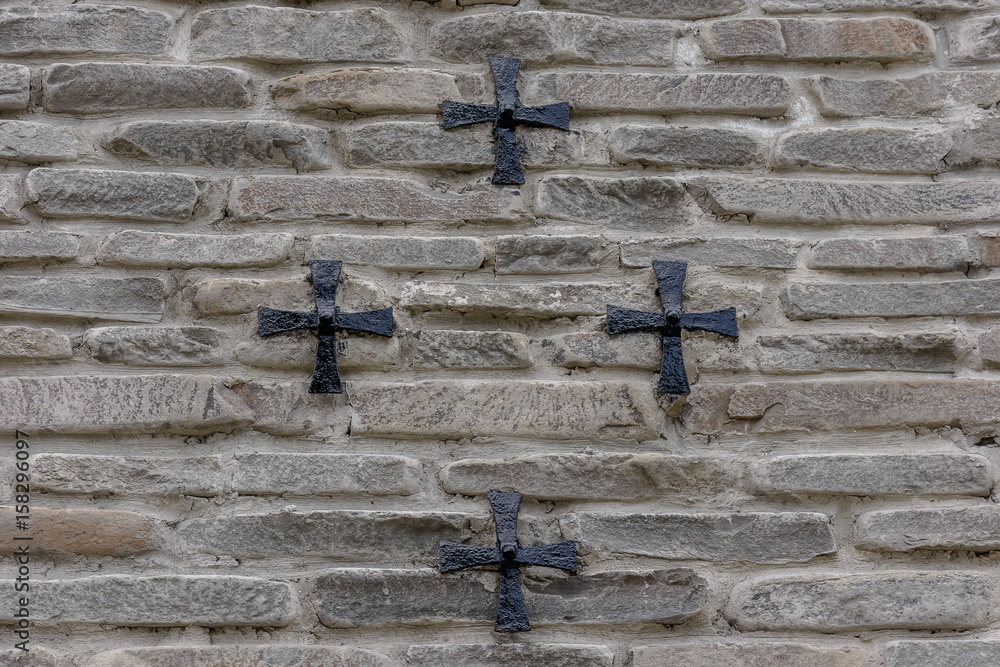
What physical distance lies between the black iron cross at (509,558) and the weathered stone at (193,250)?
573 millimetres

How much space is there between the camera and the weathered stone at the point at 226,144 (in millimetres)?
1409

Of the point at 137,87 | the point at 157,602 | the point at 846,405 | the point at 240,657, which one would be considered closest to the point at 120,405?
the point at 157,602

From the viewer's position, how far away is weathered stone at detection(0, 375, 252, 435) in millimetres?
1287

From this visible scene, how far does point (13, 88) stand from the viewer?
1419 millimetres

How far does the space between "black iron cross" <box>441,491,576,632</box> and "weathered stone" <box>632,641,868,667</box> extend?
0.18 m

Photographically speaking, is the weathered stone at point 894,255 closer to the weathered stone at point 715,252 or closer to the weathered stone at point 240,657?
the weathered stone at point 715,252

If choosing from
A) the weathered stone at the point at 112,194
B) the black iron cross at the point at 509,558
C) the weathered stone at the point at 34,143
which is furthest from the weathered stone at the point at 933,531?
the weathered stone at the point at 34,143

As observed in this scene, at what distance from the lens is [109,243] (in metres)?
1.36

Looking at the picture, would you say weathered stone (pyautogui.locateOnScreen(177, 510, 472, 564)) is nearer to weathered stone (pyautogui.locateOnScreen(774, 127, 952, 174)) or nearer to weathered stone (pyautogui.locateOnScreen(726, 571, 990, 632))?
weathered stone (pyautogui.locateOnScreen(726, 571, 990, 632))

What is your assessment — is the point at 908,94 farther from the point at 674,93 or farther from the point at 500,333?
the point at 500,333

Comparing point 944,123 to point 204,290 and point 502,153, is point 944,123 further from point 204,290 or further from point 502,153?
point 204,290

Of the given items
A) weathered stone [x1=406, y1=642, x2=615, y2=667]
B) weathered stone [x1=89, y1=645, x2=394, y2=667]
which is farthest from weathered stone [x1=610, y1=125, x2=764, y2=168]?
weathered stone [x1=89, y1=645, x2=394, y2=667]

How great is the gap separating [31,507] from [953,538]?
148 centimetres

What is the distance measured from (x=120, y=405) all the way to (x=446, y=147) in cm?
71
